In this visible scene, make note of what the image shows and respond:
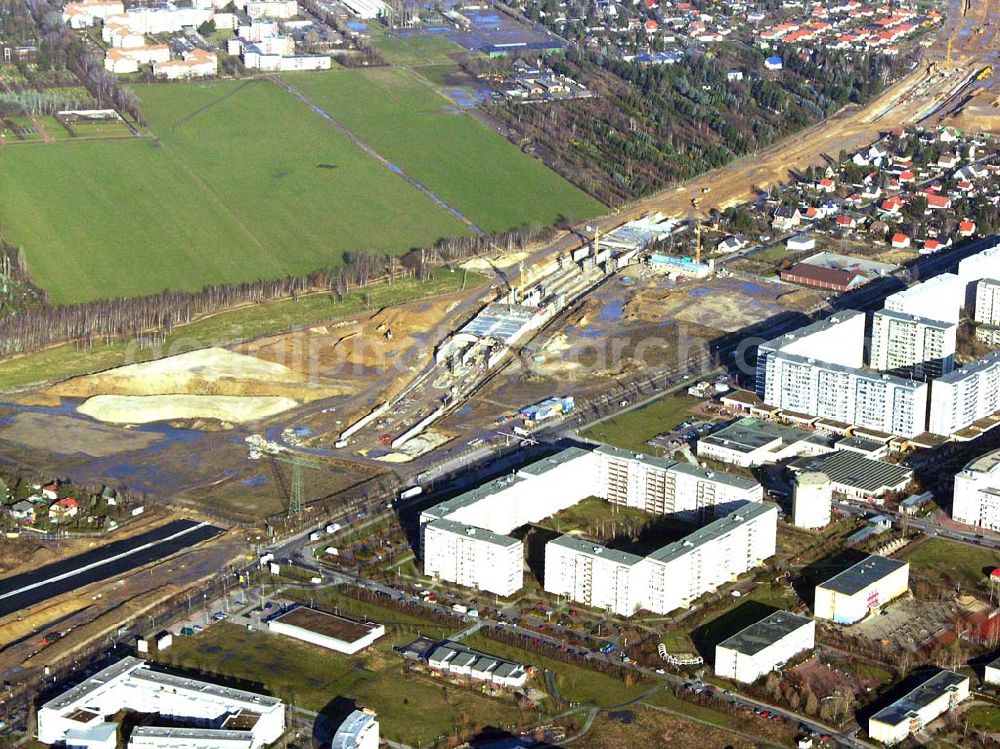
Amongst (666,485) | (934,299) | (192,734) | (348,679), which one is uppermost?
(934,299)

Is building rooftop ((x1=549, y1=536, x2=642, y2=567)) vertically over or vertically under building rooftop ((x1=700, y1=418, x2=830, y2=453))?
over

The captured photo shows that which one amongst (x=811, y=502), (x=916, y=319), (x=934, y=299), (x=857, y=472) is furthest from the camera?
(x=934, y=299)

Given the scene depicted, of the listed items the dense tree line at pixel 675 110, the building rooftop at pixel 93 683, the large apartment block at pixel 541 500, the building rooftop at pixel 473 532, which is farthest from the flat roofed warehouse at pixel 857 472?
the dense tree line at pixel 675 110

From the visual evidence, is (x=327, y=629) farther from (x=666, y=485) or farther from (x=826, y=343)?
(x=826, y=343)

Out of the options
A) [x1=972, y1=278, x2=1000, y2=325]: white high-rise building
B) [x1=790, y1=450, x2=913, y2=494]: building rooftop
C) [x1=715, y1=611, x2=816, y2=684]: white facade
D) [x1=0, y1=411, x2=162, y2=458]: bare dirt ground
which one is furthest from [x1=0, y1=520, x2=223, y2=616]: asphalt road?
[x1=972, y1=278, x2=1000, y2=325]: white high-rise building

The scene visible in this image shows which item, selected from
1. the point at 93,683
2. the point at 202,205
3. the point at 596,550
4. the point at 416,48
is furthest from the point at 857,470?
the point at 416,48

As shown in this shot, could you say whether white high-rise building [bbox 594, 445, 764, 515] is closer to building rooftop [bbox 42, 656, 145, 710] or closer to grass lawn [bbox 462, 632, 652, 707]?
grass lawn [bbox 462, 632, 652, 707]
